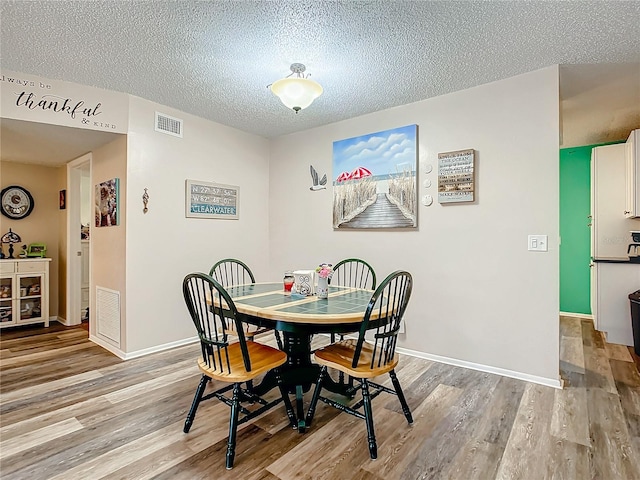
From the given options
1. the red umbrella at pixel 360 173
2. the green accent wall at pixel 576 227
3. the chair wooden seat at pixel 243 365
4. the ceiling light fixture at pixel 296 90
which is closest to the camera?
the chair wooden seat at pixel 243 365

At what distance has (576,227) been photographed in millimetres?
4758

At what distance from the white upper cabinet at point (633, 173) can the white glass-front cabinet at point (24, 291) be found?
6680mm

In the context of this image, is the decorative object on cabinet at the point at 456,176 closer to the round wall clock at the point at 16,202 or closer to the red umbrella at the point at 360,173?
the red umbrella at the point at 360,173

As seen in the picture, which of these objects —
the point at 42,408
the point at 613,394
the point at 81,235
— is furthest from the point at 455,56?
the point at 81,235

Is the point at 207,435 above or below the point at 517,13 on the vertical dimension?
below

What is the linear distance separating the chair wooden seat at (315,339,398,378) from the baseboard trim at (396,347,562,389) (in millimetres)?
1218

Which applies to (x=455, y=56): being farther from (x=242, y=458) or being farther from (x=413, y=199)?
(x=242, y=458)

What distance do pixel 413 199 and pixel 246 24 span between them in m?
2.03

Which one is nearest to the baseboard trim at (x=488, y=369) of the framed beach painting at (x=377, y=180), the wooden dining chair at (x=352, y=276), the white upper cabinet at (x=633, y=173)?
the wooden dining chair at (x=352, y=276)

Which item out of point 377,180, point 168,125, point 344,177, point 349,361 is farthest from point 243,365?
point 168,125

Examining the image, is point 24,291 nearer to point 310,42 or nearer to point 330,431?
point 330,431

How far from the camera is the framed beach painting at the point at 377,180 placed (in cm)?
336

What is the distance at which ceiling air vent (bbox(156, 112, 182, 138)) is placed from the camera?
3.43 m

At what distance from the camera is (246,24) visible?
2.08 metres
